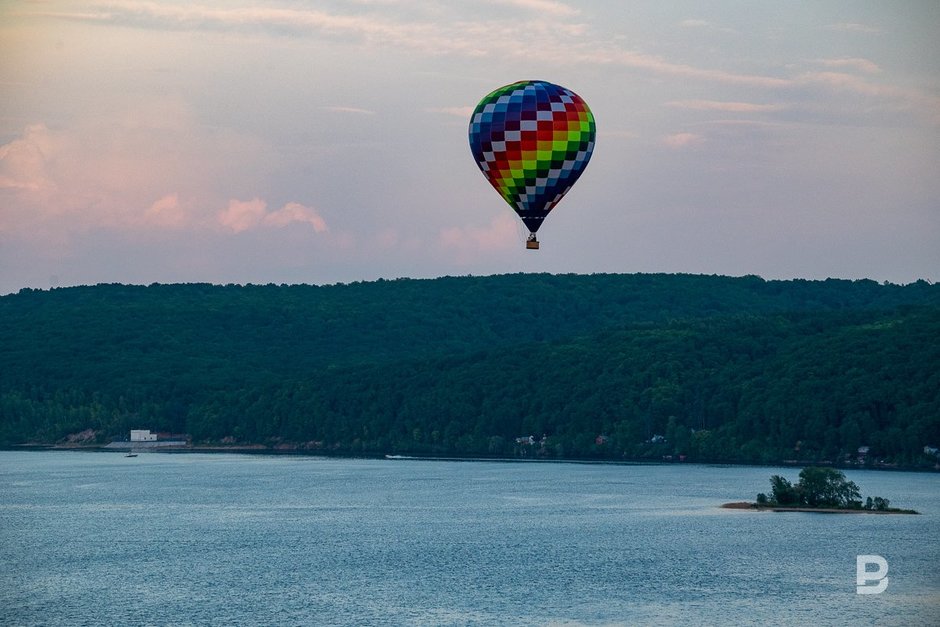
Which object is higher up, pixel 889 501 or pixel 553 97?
pixel 553 97

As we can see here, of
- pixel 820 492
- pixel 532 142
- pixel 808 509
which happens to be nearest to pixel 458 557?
pixel 820 492

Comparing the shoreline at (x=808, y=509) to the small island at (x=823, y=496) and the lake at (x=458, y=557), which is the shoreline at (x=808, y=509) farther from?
the lake at (x=458, y=557)

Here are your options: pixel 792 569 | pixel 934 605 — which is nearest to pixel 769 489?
pixel 792 569

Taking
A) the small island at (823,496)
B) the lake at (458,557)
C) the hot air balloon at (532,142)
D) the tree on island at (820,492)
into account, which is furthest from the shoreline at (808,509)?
the hot air balloon at (532,142)

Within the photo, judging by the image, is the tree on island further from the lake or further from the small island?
the lake

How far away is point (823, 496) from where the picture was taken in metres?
133

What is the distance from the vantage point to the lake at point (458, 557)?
300ft

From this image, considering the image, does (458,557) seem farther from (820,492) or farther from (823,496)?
(823,496)

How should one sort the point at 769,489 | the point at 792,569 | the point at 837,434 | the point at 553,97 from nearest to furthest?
1. the point at 553,97
2. the point at 792,569
3. the point at 769,489
4. the point at 837,434

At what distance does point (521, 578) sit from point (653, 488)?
71.4 m

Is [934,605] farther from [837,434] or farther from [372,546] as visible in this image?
[837,434]

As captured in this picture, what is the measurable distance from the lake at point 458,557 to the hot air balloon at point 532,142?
24783mm

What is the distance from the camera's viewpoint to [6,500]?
162 m

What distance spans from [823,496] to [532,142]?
6145 cm
